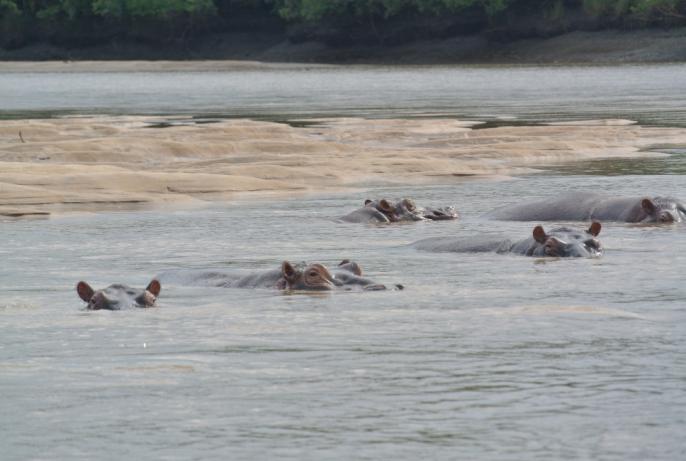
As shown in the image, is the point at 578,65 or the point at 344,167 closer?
the point at 344,167

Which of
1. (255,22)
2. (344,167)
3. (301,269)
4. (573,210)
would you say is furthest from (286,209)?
(255,22)

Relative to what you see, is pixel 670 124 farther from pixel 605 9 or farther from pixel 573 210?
pixel 605 9

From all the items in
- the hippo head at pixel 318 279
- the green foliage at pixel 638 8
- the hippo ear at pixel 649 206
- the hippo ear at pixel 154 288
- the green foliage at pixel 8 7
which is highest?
the hippo ear at pixel 154 288

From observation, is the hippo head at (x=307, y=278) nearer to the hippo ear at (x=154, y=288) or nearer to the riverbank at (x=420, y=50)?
the hippo ear at (x=154, y=288)

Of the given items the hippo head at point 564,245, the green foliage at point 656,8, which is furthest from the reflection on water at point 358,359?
the green foliage at point 656,8

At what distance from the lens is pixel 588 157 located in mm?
22000

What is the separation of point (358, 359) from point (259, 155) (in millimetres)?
14023

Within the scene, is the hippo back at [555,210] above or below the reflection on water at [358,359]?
below

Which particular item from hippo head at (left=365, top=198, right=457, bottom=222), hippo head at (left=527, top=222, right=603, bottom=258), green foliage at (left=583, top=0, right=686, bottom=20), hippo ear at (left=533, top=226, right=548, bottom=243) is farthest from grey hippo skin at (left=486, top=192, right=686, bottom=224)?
green foliage at (left=583, top=0, right=686, bottom=20)

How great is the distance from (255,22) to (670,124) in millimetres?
62319

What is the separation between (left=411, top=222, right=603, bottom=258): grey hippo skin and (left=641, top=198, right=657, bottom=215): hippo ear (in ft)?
6.07

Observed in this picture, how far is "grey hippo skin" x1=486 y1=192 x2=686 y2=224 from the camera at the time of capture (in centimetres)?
1339

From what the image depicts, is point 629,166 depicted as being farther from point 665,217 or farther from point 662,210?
point 665,217

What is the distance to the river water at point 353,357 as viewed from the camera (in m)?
6.21
